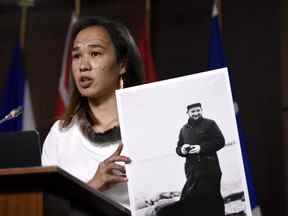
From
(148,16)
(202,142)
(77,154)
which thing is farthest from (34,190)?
(148,16)

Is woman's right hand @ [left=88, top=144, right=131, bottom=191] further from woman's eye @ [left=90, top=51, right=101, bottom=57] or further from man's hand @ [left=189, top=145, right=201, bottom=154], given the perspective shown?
woman's eye @ [left=90, top=51, right=101, bottom=57]

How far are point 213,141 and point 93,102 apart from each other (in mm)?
707

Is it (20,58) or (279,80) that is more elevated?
(20,58)

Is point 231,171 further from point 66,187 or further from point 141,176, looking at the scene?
point 66,187

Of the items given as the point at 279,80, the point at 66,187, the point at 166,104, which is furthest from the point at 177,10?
the point at 66,187

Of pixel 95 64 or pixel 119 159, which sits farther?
pixel 95 64

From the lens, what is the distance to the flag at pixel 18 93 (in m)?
3.69

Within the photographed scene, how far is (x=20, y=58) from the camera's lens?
3.84m

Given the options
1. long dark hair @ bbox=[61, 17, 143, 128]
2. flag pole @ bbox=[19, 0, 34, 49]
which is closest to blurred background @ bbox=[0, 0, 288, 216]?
flag pole @ bbox=[19, 0, 34, 49]

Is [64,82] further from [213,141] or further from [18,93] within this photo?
[213,141]

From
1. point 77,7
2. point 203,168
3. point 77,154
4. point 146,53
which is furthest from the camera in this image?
point 77,7

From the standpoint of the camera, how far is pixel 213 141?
1531mm

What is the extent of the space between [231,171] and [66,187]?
48cm

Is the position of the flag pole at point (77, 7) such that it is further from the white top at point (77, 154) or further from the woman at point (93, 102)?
the white top at point (77, 154)
